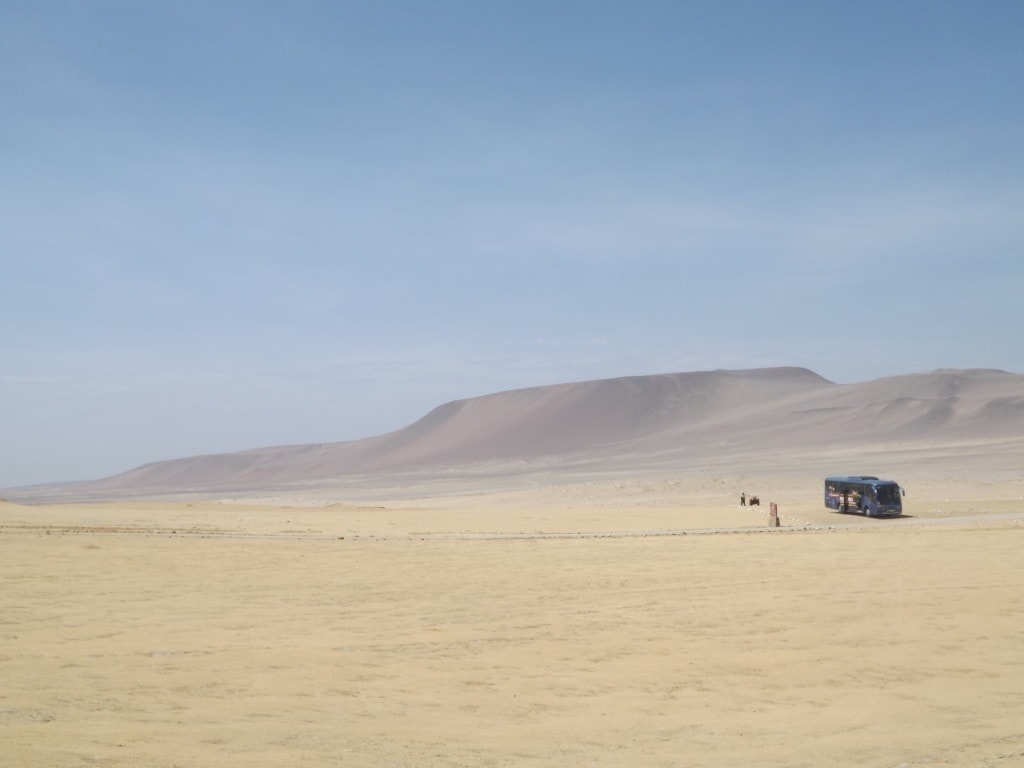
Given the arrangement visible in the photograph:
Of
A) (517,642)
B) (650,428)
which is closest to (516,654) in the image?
(517,642)

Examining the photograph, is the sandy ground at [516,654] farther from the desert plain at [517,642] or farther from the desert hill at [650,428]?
the desert hill at [650,428]

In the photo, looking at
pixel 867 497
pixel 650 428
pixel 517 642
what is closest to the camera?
pixel 517 642

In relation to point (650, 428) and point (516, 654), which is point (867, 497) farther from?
point (650, 428)

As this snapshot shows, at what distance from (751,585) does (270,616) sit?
8.11 m

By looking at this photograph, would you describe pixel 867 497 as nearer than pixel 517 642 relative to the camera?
No

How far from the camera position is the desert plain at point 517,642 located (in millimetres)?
7961

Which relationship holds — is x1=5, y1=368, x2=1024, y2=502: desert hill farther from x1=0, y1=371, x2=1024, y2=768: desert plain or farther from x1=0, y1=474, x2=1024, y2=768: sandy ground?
x1=0, y1=474, x2=1024, y2=768: sandy ground

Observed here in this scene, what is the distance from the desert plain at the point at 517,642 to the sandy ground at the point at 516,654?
48 millimetres

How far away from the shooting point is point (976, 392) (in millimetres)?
118438

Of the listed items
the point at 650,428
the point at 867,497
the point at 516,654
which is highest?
the point at 650,428

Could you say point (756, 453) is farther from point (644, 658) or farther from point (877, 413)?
point (644, 658)

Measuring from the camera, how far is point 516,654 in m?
11.7

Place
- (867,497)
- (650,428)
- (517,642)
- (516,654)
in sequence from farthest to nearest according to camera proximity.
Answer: (650,428) → (867,497) → (517,642) → (516,654)

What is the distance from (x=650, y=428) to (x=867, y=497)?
101 m
